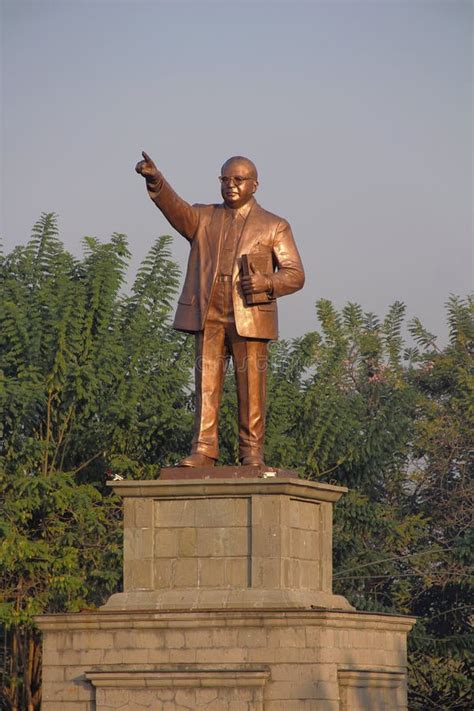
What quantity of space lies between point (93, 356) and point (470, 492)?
349 inches

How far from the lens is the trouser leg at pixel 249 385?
60.0ft

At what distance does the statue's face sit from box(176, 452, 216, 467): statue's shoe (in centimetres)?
265

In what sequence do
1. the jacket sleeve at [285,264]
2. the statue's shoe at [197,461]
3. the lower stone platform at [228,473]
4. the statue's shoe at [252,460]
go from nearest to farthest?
the lower stone platform at [228,473]
the statue's shoe at [252,460]
the statue's shoe at [197,461]
the jacket sleeve at [285,264]

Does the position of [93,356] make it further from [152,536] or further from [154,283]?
[152,536]

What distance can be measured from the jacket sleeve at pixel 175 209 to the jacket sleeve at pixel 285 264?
0.89 m

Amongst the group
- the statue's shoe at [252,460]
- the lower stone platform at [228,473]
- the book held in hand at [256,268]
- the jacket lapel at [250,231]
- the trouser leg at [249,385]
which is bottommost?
the lower stone platform at [228,473]

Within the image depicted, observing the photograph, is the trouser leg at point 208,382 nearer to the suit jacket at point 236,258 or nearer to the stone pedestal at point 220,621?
the suit jacket at point 236,258

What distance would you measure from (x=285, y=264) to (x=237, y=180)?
997 millimetres

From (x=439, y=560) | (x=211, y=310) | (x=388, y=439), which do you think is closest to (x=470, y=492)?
(x=439, y=560)

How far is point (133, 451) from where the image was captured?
28453mm

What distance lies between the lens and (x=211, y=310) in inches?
722

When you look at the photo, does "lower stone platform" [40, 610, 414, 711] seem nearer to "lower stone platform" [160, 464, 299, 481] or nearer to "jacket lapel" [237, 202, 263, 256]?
"lower stone platform" [160, 464, 299, 481]

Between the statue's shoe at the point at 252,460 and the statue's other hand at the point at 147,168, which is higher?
the statue's other hand at the point at 147,168

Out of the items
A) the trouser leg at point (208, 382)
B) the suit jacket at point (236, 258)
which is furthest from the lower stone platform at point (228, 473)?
the suit jacket at point (236, 258)
